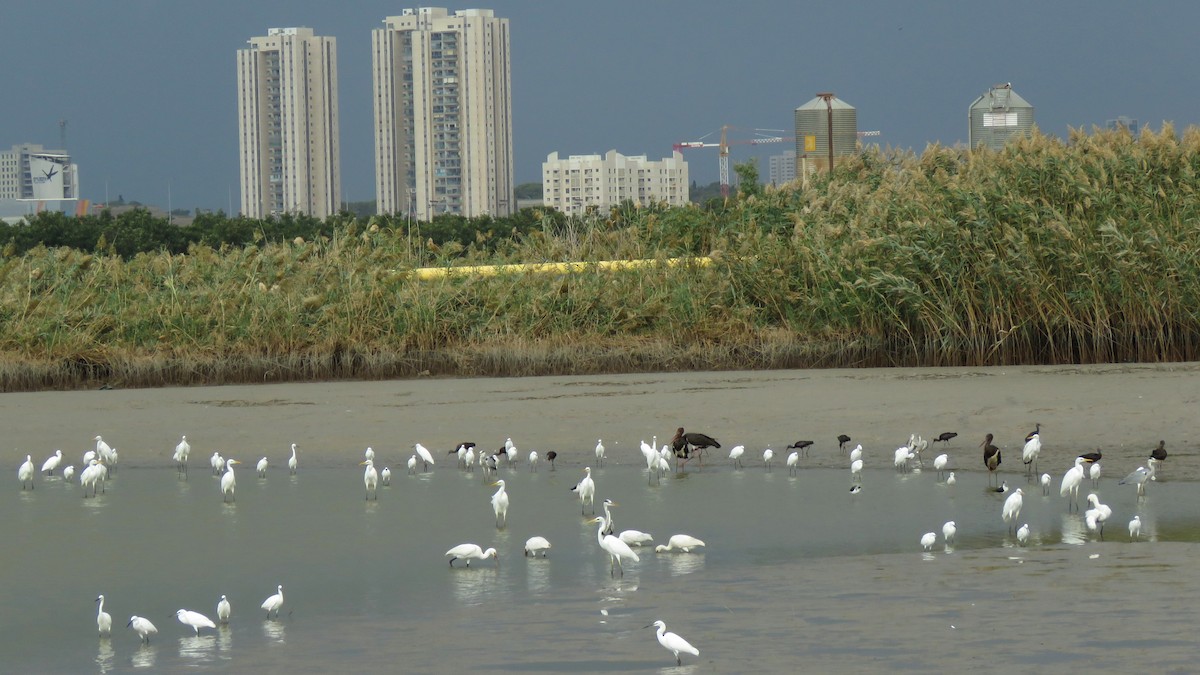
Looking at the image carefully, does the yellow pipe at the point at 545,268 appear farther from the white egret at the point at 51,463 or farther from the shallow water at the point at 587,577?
the shallow water at the point at 587,577

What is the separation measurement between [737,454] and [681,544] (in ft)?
11.6

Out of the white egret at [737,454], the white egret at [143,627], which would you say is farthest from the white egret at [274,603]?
the white egret at [737,454]

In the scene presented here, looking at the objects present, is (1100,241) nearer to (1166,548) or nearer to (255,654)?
(1166,548)

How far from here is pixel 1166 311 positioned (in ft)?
54.0

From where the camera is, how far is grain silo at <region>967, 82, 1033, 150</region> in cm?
3712

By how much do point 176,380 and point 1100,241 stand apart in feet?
37.5

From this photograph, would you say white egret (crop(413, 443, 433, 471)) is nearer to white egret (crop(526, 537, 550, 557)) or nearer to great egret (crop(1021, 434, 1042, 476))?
white egret (crop(526, 537, 550, 557))

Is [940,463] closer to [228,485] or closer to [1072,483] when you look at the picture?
[1072,483]

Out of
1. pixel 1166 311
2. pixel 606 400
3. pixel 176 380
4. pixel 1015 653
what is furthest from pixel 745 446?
pixel 176 380

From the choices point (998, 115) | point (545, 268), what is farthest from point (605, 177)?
point (545, 268)

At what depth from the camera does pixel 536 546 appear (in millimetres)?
9180

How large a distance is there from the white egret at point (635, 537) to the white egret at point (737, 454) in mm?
3169

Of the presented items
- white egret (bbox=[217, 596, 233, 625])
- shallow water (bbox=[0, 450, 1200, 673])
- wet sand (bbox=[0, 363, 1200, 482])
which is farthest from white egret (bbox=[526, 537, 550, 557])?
wet sand (bbox=[0, 363, 1200, 482])

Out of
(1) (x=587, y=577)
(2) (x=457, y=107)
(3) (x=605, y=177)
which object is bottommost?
(1) (x=587, y=577)
